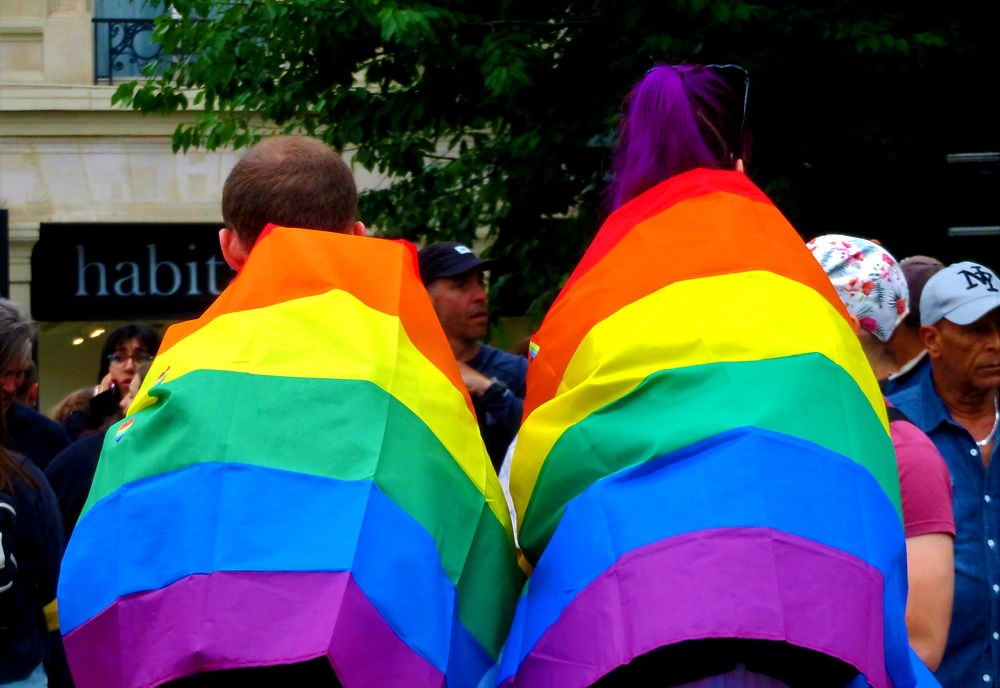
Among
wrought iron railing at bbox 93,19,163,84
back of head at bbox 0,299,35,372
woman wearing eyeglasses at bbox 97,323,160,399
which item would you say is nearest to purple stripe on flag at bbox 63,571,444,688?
back of head at bbox 0,299,35,372

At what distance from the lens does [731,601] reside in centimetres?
209

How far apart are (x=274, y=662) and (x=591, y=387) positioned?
28.1 inches

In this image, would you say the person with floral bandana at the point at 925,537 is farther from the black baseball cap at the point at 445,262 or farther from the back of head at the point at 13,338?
the back of head at the point at 13,338

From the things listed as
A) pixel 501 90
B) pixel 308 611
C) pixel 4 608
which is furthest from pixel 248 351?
pixel 501 90

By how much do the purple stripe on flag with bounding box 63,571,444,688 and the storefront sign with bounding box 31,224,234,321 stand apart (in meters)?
11.2

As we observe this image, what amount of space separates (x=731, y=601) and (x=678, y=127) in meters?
1.02

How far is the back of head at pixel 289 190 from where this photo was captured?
270cm

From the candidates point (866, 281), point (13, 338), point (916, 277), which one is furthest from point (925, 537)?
point (13, 338)

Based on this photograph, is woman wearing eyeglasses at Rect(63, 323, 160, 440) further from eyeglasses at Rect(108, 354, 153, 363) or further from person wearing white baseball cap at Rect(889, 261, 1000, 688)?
person wearing white baseball cap at Rect(889, 261, 1000, 688)

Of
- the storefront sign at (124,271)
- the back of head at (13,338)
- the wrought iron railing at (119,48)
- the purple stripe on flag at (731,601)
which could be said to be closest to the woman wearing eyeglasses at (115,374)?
the back of head at (13,338)

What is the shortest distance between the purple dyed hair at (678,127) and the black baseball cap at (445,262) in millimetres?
2115

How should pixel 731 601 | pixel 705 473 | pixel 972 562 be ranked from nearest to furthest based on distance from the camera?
pixel 731 601 → pixel 705 473 → pixel 972 562

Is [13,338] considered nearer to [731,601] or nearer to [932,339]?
[932,339]

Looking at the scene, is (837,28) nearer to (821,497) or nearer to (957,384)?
(957,384)
